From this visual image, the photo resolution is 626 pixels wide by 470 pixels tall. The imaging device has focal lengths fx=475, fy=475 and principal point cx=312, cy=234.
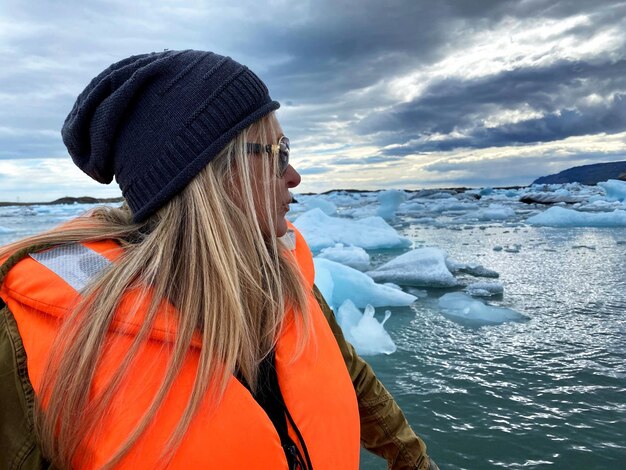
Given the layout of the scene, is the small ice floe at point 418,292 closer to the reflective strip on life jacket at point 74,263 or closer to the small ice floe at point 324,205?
the reflective strip on life jacket at point 74,263

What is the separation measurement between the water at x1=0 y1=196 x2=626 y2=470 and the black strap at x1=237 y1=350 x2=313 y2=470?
1.36m

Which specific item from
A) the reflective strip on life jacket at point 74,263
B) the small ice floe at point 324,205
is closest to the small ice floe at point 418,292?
the reflective strip on life jacket at point 74,263

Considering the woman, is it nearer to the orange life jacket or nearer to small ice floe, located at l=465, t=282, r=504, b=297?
the orange life jacket

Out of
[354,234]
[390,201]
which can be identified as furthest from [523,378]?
[390,201]

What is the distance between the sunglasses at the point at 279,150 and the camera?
1052mm

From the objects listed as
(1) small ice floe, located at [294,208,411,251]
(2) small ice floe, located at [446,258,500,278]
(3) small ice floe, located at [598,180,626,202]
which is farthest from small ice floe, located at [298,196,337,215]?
(3) small ice floe, located at [598,180,626,202]

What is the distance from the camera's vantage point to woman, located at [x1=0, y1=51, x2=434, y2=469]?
752mm

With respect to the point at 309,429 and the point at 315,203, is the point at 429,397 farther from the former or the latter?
the point at 315,203

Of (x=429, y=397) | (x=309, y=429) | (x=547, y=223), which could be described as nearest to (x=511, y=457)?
(x=429, y=397)

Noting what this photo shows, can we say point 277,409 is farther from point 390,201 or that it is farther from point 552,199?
point 552,199

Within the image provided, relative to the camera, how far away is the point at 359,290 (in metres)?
4.74

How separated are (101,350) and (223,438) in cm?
25

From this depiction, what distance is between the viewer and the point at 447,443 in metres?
2.24

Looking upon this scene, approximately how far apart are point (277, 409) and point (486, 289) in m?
4.31
